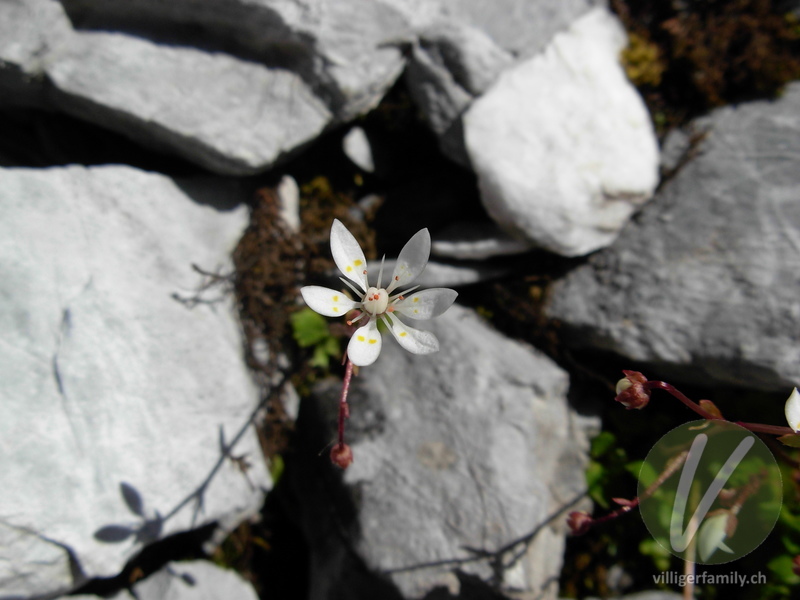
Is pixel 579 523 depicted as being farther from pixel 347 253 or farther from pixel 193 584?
pixel 193 584

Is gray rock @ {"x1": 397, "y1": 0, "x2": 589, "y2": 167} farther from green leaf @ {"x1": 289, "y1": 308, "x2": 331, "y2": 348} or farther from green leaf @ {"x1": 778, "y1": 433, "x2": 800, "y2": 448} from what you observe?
green leaf @ {"x1": 778, "y1": 433, "x2": 800, "y2": 448}

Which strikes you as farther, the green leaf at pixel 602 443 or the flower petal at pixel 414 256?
the green leaf at pixel 602 443

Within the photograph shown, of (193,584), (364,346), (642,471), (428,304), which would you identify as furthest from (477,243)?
(193,584)

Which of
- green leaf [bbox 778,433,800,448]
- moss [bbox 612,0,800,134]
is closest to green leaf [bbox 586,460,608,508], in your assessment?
green leaf [bbox 778,433,800,448]

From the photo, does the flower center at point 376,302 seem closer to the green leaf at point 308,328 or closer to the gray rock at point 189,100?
the green leaf at point 308,328

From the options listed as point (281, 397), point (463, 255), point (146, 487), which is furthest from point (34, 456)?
point (463, 255)

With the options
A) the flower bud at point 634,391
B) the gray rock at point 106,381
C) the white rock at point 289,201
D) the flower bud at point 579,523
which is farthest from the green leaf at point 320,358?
the flower bud at point 634,391

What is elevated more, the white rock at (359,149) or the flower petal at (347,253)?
the flower petal at (347,253)
